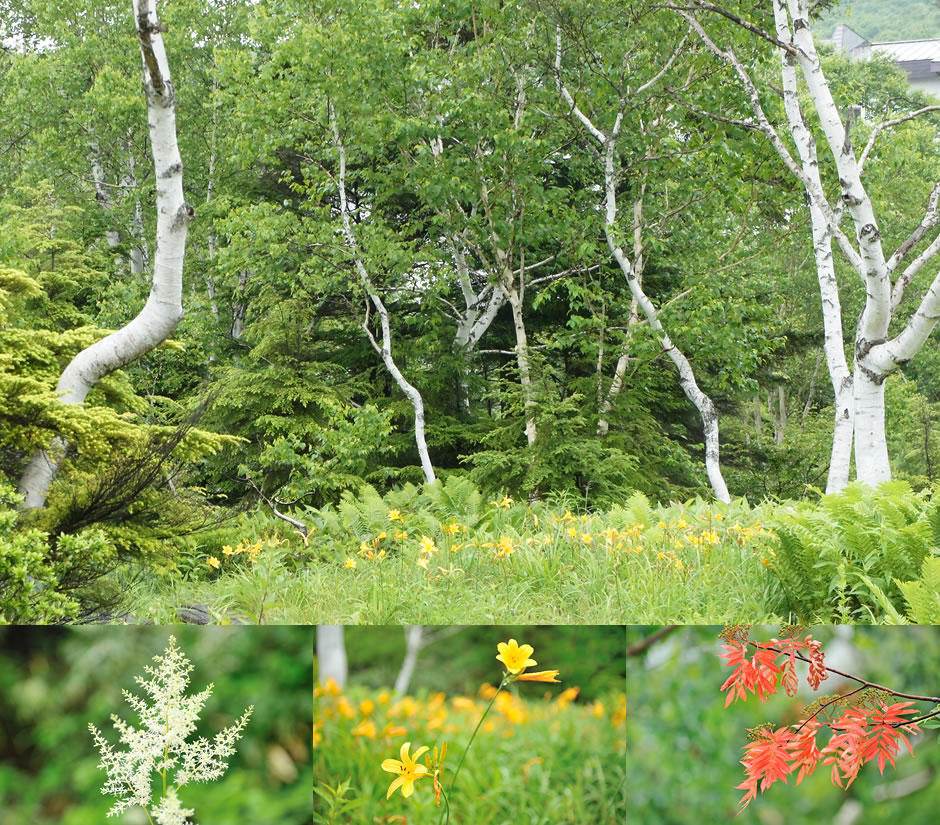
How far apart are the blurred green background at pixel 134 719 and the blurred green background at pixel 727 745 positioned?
3.21ft

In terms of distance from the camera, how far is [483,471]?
299 inches

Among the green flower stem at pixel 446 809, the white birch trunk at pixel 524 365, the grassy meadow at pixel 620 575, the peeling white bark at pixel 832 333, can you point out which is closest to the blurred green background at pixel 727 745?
the green flower stem at pixel 446 809

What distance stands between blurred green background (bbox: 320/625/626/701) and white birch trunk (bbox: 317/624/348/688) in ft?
0.08

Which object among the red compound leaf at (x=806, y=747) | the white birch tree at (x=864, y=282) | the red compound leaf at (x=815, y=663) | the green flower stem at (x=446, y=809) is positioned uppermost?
the white birch tree at (x=864, y=282)

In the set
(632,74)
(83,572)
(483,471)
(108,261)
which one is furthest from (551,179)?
(83,572)

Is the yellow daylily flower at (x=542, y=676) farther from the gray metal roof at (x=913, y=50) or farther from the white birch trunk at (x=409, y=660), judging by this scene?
the gray metal roof at (x=913, y=50)

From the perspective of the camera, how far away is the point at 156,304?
212 inches

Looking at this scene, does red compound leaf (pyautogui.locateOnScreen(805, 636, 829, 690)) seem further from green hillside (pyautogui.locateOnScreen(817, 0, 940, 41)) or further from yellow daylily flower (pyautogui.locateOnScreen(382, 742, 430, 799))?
green hillside (pyautogui.locateOnScreen(817, 0, 940, 41))

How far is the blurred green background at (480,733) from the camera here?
7.83ft

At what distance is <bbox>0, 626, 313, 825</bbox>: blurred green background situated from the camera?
94.6 inches

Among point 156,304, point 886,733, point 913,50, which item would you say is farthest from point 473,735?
point 913,50

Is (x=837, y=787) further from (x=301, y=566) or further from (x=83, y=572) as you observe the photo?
(x=83, y=572)

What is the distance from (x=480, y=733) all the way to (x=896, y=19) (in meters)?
16.9

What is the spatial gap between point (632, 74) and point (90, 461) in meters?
6.44
